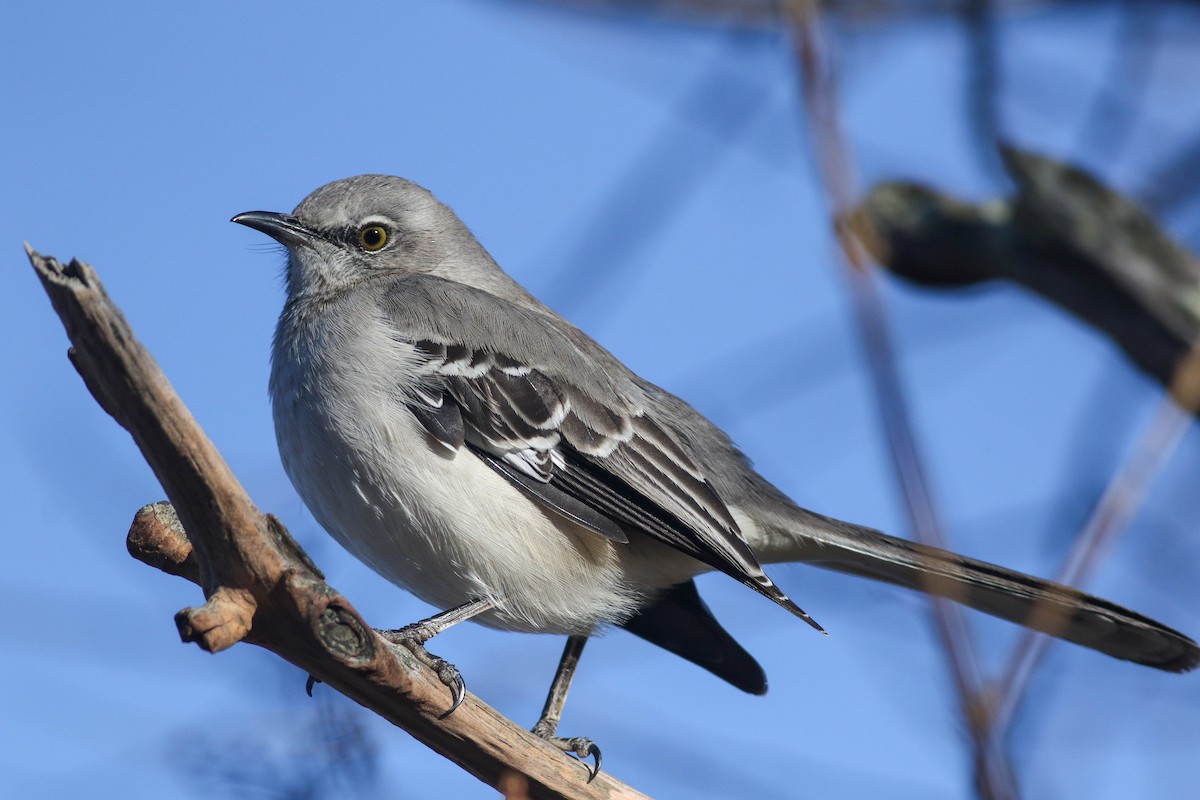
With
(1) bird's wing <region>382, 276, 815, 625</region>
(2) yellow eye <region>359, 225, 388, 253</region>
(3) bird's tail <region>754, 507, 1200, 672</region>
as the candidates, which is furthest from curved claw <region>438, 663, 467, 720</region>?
(2) yellow eye <region>359, 225, 388, 253</region>

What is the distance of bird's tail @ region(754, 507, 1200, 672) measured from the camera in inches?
173

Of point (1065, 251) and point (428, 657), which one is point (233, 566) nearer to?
point (428, 657)

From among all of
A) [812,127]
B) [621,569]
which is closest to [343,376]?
[621,569]

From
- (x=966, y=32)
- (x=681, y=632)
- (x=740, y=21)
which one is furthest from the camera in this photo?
(x=740, y=21)

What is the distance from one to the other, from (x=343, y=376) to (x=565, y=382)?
100 centimetres

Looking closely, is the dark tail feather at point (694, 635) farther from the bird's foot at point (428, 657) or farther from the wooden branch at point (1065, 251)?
the wooden branch at point (1065, 251)

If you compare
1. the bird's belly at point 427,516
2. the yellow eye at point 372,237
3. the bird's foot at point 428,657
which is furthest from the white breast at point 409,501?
the yellow eye at point 372,237

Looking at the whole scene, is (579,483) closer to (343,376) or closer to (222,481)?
(343,376)

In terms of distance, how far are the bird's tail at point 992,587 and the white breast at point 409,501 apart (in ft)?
2.76

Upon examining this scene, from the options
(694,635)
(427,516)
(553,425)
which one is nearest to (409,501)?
(427,516)

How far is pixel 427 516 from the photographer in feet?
14.8

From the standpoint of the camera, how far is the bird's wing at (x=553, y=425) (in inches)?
190

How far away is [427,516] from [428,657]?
23.1 inches

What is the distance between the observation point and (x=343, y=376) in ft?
15.6
